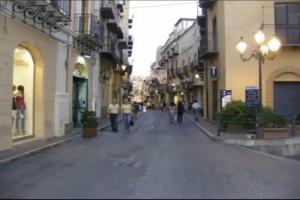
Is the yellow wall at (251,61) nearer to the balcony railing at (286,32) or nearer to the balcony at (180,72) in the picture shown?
the balcony railing at (286,32)

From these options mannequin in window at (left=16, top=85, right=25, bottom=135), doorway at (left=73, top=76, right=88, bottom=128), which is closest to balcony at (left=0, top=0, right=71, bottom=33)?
mannequin in window at (left=16, top=85, right=25, bottom=135)

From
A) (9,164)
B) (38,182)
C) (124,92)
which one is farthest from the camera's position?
(124,92)

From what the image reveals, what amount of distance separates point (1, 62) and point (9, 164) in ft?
11.3

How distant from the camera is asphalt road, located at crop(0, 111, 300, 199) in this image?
8.34m

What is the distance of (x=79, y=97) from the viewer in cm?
2527

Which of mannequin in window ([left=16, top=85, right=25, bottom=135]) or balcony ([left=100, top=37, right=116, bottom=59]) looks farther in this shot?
balcony ([left=100, top=37, right=116, bottom=59])

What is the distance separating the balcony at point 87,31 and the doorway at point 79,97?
1737mm

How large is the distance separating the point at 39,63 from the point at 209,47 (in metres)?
14.5

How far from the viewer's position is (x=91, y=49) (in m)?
25.3

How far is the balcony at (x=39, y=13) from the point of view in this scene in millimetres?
14113

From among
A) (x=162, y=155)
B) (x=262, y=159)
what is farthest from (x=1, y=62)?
(x=262, y=159)

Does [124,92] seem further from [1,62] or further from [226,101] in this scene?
[1,62]

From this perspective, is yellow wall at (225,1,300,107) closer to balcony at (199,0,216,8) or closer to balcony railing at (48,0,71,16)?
balcony at (199,0,216,8)

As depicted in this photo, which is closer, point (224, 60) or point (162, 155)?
point (162, 155)
